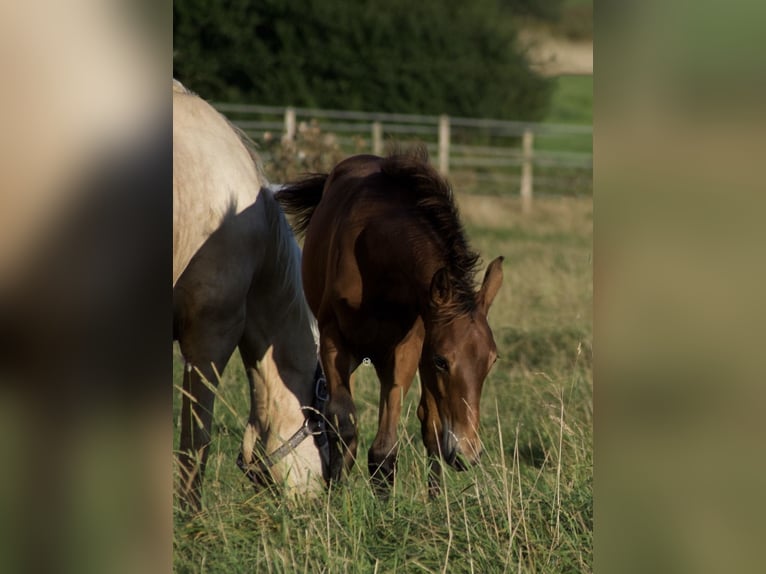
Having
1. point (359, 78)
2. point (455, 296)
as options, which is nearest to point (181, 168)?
point (455, 296)

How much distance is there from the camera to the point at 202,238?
3.68 meters

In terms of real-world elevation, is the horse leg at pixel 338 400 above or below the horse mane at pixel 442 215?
below

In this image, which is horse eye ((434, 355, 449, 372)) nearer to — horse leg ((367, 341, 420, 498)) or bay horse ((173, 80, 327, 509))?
horse leg ((367, 341, 420, 498))

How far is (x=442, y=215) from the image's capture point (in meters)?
3.64

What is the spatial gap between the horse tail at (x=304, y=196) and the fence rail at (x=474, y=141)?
12.1 m

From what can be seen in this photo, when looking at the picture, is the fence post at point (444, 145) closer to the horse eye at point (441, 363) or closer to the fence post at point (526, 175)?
the fence post at point (526, 175)

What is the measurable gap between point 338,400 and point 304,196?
1258 mm

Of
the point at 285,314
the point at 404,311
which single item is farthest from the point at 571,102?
the point at 404,311

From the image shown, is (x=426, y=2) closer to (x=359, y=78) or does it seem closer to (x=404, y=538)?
(x=359, y=78)

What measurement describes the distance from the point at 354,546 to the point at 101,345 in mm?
1481

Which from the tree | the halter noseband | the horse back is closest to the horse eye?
the halter noseband

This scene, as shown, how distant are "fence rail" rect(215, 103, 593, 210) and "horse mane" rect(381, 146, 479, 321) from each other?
42.0 feet

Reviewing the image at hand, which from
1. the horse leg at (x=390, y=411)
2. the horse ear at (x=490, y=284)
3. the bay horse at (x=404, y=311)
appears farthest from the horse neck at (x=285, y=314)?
the horse ear at (x=490, y=284)

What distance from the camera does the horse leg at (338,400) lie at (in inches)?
145
